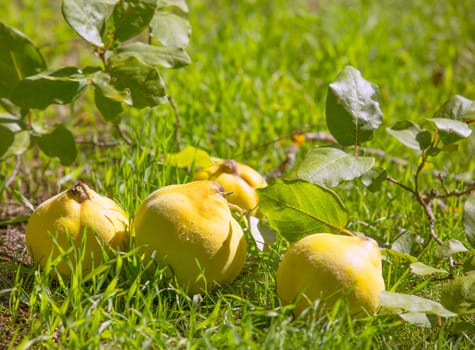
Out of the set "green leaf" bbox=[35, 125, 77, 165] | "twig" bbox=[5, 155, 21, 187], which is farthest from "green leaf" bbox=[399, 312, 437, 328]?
"twig" bbox=[5, 155, 21, 187]

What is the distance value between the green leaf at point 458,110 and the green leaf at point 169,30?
2.52ft

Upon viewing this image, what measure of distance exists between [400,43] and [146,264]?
2772 mm

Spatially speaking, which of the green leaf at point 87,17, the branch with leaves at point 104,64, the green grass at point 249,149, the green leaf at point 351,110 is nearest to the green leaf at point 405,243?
the green grass at point 249,149

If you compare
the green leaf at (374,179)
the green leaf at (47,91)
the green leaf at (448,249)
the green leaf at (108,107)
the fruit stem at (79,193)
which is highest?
the green leaf at (47,91)

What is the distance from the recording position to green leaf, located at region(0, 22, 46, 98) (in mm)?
2152

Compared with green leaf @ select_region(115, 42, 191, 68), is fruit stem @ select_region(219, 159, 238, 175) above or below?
below

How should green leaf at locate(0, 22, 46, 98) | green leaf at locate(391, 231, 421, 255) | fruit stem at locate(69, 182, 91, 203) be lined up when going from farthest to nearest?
green leaf at locate(0, 22, 46, 98) < green leaf at locate(391, 231, 421, 255) < fruit stem at locate(69, 182, 91, 203)

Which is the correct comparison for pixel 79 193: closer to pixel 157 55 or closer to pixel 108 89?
pixel 108 89

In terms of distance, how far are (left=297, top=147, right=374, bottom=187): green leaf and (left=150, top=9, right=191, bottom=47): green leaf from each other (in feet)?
1.99

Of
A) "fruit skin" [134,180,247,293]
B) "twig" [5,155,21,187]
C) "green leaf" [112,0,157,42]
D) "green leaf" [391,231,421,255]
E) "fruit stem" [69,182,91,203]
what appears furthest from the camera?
"twig" [5,155,21,187]

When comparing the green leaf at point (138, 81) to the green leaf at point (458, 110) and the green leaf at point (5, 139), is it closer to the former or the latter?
the green leaf at point (5, 139)

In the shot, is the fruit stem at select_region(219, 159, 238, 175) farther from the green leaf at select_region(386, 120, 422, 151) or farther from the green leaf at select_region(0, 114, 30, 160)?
the green leaf at select_region(0, 114, 30, 160)

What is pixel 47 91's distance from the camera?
2035 millimetres

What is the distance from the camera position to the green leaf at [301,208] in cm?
180
